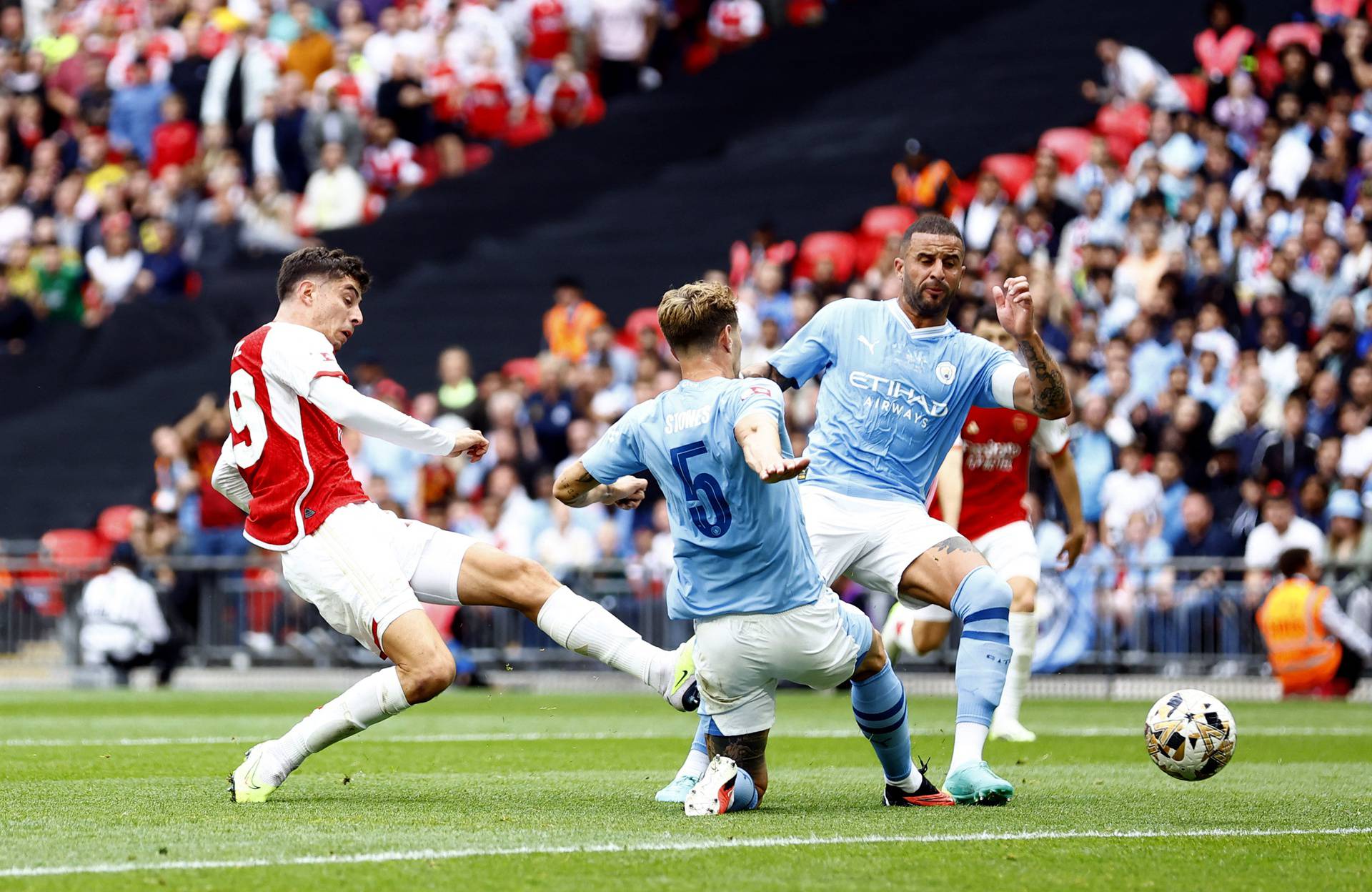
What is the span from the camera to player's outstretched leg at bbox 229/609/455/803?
7719 millimetres

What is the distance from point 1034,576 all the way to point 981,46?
15.8 m

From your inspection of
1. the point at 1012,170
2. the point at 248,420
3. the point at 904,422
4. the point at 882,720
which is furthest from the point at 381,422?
the point at 1012,170

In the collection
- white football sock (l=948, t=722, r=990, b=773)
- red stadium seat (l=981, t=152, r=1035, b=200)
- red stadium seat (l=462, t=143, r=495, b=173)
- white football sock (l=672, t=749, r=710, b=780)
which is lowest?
white football sock (l=672, t=749, r=710, b=780)

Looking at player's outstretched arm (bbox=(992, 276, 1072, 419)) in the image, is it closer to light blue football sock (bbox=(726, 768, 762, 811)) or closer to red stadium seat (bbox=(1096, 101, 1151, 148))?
light blue football sock (bbox=(726, 768, 762, 811))

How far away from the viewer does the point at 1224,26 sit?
70.2 ft

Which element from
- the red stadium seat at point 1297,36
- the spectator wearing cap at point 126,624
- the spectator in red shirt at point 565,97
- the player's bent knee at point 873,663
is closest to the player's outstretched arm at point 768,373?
the player's bent knee at point 873,663

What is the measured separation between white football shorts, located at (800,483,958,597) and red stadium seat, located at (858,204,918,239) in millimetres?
12853

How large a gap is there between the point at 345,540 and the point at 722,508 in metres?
1.60

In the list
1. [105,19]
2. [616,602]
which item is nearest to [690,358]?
[616,602]

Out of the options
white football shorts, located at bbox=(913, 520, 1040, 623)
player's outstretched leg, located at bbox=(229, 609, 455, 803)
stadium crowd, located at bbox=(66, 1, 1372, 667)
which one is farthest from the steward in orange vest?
player's outstretched leg, located at bbox=(229, 609, 455, 803)

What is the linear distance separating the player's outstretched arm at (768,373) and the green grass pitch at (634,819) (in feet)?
5.67

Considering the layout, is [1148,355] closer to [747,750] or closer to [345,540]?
[747,750]

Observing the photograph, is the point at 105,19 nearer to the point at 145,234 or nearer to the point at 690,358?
the point at 145,234

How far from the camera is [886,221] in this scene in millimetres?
21766
